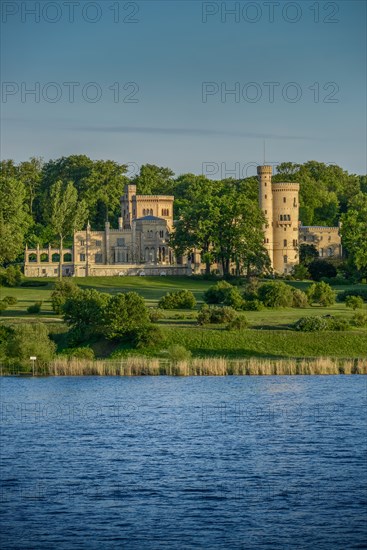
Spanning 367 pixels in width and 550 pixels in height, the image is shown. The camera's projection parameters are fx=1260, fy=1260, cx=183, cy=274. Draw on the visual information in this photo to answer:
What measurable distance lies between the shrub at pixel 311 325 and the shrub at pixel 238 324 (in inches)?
138

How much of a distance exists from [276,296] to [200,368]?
30.8m

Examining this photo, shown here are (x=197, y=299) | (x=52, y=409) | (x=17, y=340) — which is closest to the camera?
(x=52, y=409)

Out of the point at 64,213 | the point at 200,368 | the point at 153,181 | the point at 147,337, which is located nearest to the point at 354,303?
the point at 147,337

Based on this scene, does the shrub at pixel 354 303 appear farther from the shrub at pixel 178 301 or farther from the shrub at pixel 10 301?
the shrub at pixel 10 301

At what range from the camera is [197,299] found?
11062 cm

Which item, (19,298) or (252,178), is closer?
(19,298)

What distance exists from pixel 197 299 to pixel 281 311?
12.5m

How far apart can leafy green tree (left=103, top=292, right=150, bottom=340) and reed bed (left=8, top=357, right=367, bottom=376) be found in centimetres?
808

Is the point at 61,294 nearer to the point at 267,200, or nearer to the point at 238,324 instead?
the point at 238,324

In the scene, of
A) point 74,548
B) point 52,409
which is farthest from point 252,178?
point 74,548

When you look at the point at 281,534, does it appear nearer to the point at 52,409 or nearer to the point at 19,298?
the point at 52,409

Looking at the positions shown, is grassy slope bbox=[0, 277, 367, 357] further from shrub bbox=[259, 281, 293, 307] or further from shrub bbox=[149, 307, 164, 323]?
shrub bbox=[259, 281, 293, 307]

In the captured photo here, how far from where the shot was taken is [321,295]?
10494cm

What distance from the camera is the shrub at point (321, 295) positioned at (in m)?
105
